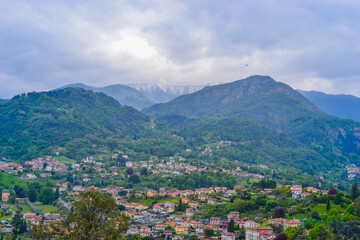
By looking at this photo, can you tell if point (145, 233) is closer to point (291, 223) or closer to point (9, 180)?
point (291, 223)

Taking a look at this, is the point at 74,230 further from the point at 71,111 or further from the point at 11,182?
the point at 71,111

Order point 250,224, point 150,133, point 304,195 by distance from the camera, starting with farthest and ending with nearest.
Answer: point 150,133
point 304,195
point 250,224

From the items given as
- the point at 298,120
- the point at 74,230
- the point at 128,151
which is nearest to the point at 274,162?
the point at 128,151

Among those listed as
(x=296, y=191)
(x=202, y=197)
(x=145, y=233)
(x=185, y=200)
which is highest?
(x=296, y=191)

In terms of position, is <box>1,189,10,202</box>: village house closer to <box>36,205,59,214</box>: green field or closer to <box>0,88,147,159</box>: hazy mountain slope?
<box>36,205,59,214</box>: green field

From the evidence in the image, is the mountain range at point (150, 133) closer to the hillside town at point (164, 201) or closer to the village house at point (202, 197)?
the hillside town at point (164, 201)

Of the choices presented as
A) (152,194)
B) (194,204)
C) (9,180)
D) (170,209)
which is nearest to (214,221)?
(194,204)

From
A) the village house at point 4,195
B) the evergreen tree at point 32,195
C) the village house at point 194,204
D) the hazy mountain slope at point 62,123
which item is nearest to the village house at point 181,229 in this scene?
the village house at point 194,204
